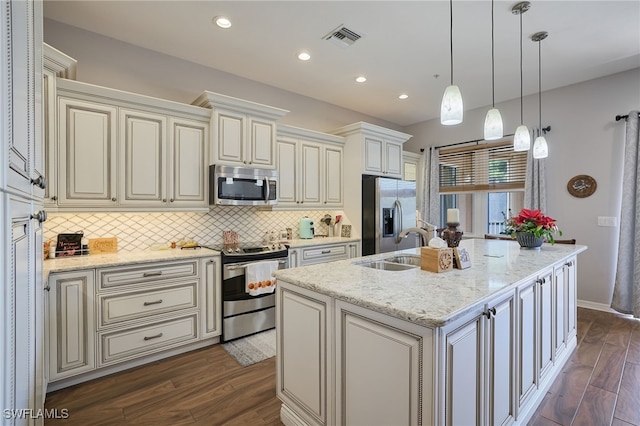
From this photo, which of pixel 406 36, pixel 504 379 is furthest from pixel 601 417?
pixel 406 36

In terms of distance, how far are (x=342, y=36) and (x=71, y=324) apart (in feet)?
10.7

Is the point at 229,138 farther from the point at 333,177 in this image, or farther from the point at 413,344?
the point at 413,344

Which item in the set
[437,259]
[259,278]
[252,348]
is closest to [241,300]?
[259,278]

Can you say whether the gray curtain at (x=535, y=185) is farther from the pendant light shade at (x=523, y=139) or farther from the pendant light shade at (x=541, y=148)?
the pendant light shade at (x=523, y=139)

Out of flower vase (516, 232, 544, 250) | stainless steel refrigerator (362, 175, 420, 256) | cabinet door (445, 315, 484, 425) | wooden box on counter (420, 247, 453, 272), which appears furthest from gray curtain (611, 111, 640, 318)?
cabinet door (445, 315, 484, 425)

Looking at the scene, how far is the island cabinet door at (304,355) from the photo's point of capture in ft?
5.11

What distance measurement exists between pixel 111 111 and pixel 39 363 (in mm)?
2071

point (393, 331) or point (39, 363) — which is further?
point (39, 363)

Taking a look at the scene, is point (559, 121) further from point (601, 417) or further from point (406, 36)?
point (601, 417)

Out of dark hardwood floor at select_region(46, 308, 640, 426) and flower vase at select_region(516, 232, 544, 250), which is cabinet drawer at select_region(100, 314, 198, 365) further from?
flower vase at select_region(516, 232, 544, 250)

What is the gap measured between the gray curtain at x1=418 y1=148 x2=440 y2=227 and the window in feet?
0.35

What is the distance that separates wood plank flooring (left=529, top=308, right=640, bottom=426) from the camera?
192 centimetres

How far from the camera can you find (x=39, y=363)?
138 centimetres

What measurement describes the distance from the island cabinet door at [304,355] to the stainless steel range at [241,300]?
1.27m
